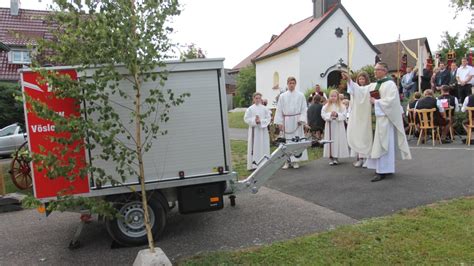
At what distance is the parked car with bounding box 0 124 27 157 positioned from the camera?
19500 mm

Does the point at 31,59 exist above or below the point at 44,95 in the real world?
above

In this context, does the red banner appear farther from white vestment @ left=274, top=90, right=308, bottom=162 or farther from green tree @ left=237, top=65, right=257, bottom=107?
green tree @ left=237, top=65, right=257, bottom=107

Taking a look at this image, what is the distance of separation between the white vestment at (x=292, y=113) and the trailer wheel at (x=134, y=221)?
518 cm

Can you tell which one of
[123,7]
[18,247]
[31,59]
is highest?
[123,7]

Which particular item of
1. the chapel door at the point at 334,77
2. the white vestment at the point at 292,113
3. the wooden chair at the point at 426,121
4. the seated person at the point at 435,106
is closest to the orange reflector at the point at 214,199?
the white vestment at the point at 292,113

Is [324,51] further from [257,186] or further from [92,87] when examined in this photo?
[92,87]

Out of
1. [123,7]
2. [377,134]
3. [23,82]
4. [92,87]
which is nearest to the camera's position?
[123,7]

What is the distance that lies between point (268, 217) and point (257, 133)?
449 centimetres

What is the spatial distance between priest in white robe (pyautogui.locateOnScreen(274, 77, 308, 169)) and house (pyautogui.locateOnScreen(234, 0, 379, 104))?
78.2 ft

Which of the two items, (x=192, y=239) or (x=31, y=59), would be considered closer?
(x=31, y=59)

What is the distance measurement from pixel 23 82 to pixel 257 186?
3396mm

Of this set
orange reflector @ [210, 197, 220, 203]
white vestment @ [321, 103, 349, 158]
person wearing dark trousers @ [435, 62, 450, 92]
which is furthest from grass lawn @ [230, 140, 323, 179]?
person wearing dark trousers @ [435, 62, 450, 92]

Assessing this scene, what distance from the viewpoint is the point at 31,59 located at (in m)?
4.30

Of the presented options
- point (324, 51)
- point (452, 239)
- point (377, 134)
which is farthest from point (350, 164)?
point (324, 51)
